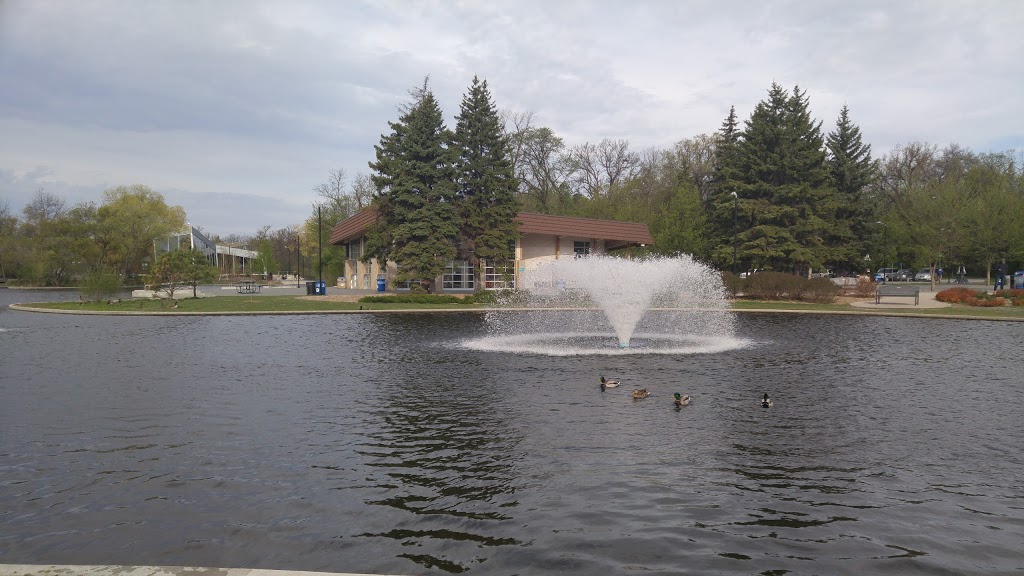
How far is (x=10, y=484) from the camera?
8195 millimetres

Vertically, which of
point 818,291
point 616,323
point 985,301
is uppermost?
point 818,291

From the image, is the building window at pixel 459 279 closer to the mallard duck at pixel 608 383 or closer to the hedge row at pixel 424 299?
the hedge row at pixel 424 299

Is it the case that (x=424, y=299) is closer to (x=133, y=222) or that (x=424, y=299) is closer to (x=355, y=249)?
(x=355, y=249)

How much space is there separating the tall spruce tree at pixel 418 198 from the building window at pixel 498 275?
15.5ft

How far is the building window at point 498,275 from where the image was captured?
51.4 metres

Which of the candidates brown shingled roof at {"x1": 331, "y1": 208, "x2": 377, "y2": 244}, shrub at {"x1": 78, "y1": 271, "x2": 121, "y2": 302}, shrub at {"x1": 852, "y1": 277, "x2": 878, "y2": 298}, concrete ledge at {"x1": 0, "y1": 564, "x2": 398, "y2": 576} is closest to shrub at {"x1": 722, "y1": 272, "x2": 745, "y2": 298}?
shrub at {"x1": 852, "y1": 277, "x2": 878, "y2": 298}

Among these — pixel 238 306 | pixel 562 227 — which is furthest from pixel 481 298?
pixel 562 227

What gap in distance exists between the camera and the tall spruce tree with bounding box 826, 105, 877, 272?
5753cm

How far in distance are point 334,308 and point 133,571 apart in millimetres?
33378

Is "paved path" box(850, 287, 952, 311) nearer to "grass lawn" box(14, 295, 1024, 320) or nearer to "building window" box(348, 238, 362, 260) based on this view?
"grass lawn" box(14, 295, 1024, 320)

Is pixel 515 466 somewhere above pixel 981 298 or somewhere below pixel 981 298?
below

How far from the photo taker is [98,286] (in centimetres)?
3966

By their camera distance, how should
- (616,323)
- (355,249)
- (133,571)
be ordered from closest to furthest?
(133,571)
(616,323)
(355,249)

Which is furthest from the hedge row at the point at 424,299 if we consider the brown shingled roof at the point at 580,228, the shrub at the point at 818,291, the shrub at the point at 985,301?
the shrub at the point at 985,301
